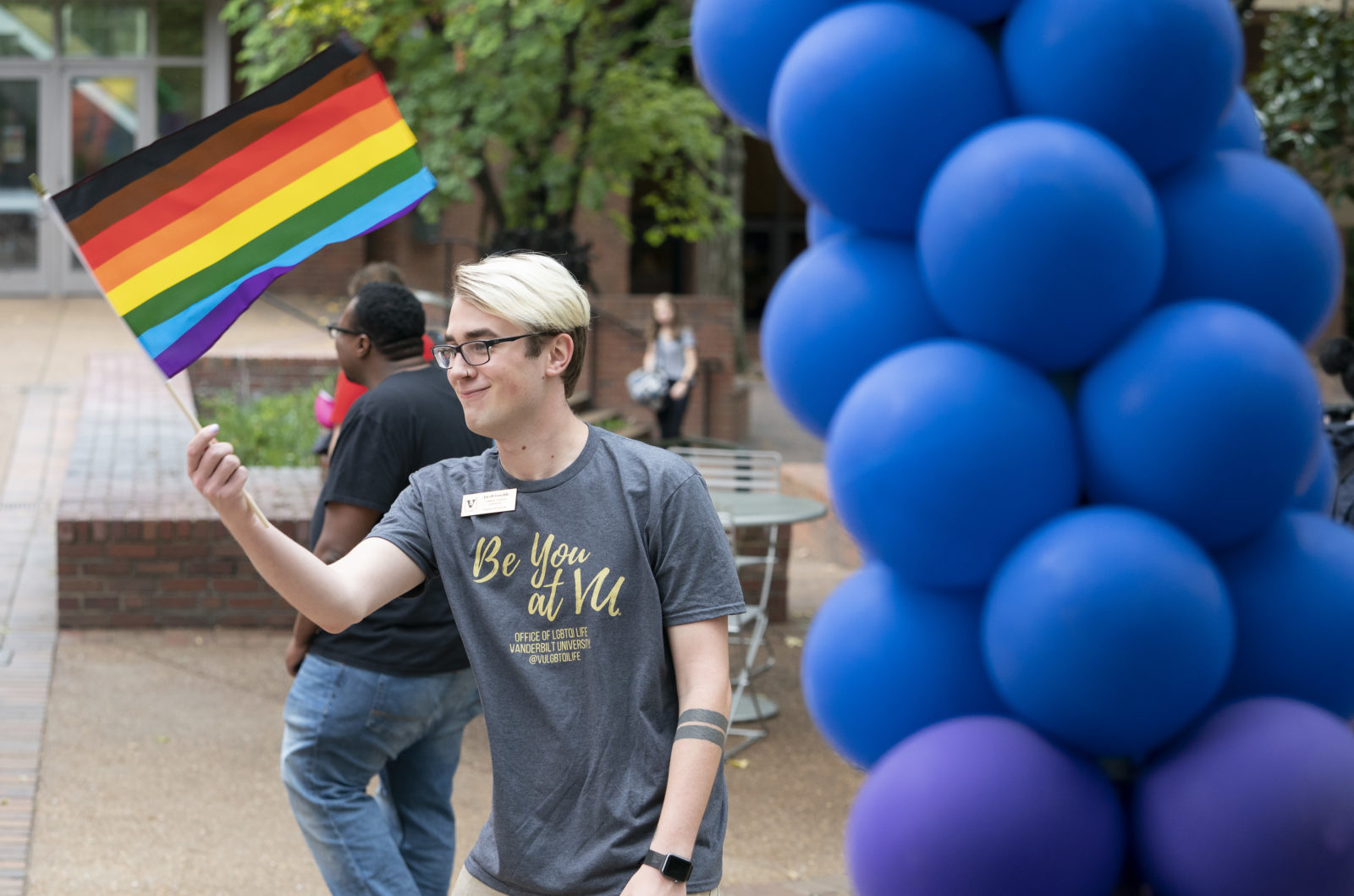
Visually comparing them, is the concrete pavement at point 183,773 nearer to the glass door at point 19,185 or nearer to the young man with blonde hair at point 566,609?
the young man with blonde hair at point 566,609

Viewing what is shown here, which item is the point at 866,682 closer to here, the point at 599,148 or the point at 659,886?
the point at 659,886

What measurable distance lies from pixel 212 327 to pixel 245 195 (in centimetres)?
33

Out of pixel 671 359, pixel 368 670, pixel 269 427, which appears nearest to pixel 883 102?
pixel 368 670

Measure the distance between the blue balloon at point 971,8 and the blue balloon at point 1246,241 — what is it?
1.40ft

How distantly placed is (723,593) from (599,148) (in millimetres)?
12341

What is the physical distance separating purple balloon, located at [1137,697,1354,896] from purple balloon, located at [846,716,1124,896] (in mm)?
131

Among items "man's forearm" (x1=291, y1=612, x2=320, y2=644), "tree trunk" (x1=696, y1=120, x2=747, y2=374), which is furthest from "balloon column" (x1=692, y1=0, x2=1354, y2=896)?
"tree trunk" (x1=696, y1=120, x2=747, y2=374)

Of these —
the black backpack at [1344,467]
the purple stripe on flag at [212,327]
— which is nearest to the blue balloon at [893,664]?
the purple stripe on flag at [212,327]

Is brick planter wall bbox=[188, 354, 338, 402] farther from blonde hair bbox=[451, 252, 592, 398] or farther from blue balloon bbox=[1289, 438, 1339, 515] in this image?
blue balloon bbox=[1289, 438, 1339, 515]

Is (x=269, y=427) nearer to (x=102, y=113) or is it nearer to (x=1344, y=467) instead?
(x=1344, y=467)

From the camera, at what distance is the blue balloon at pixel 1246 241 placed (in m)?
2.64

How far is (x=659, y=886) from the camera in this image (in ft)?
8.32

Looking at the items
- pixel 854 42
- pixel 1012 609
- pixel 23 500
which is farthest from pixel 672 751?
pixel 23 500

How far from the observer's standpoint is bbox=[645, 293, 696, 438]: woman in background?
1363 cm
